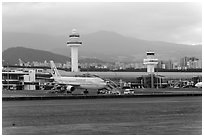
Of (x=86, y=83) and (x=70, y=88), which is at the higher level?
(x=86, y=83)

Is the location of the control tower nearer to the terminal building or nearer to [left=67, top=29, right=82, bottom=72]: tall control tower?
[left=67, top=29, right=82, bottom=72]: tall control tower

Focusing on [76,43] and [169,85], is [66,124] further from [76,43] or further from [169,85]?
[76,43]

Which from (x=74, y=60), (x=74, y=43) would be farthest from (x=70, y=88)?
(x=74, y=43)

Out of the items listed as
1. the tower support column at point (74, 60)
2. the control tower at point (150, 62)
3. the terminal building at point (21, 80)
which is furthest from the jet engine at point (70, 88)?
the control tower at point (150, 62)

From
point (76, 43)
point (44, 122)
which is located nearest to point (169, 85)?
point (76, 43)

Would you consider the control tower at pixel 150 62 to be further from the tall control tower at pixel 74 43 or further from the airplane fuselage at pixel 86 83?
the airplane fuselage at pixel 86 83

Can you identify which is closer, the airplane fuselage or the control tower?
the airplane fuselage

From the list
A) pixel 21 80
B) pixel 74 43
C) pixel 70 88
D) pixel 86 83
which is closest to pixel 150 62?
pixel 74 43

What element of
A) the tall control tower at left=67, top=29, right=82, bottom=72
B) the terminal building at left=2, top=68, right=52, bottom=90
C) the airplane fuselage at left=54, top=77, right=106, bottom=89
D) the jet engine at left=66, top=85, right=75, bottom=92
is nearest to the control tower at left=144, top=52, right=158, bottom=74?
the tall control tower at left=67, top=29, right=82, bottom=72

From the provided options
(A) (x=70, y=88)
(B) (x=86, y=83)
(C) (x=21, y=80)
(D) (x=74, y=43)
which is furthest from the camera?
(D) (x=74, y=43)

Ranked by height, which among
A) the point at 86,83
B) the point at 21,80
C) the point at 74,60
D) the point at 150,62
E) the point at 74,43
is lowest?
the point at 86,83

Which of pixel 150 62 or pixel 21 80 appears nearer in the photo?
pixel 21 80

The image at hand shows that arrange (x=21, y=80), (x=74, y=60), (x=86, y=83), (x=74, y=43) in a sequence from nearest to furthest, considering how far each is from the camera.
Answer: (x=86, y=83), (x=21, y=80), (x=74, y=60), (x=74, y=43)

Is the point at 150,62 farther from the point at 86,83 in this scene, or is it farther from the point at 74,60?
the point at 86,83
